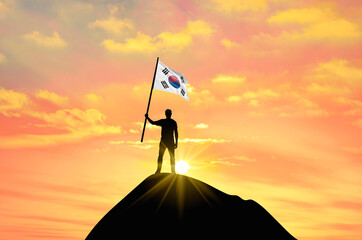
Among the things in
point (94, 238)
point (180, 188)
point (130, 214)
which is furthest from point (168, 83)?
point (94, 238)

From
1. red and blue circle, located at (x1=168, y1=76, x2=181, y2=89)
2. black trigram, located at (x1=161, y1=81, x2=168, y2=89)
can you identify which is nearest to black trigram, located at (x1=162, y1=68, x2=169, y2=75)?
red and blue circle, located at (x1=168, y1=76, x2=181, y2=89)

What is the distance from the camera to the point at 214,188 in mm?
25031

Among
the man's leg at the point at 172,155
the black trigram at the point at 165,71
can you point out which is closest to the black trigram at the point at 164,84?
the black trigram at the point at 165,71

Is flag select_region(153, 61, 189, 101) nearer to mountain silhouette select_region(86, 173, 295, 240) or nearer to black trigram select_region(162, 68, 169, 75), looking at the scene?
black trigram select_region(162, 68, 169, 75)

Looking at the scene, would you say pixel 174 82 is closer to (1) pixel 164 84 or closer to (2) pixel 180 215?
(1) pixel 164 84

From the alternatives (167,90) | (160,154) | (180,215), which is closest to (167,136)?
(160,154)

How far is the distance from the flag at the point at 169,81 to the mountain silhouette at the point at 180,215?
194 inches

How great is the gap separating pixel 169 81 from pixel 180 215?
Answer: 7.90m

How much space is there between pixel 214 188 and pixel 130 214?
17.1 ft

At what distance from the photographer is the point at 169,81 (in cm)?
Result: 2533

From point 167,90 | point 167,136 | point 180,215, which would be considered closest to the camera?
point 180,215

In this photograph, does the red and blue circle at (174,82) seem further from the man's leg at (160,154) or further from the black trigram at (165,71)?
the man's leg at (160,154)

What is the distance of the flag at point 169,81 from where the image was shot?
24953 mm

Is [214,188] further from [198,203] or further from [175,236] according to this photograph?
[175,236]
